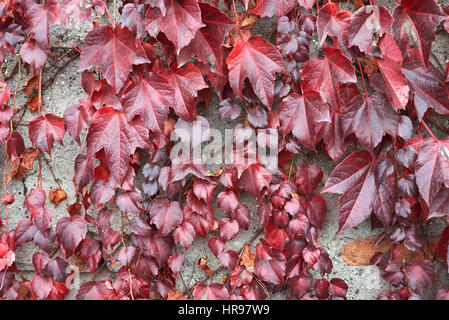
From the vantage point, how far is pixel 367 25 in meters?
1.05

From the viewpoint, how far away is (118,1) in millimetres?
1353

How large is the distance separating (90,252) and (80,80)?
0.67 m

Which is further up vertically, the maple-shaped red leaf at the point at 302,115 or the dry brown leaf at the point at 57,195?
the maple-shaped red leaf at the point at 302,115

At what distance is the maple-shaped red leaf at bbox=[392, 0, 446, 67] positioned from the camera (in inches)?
39.5

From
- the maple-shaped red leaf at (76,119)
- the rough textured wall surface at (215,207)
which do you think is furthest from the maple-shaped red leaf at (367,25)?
the maple-shaped red leaf at (76,119)

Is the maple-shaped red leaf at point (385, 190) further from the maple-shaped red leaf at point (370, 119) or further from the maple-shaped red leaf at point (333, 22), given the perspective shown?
the maple-shaped red leaf at point (333, 22)

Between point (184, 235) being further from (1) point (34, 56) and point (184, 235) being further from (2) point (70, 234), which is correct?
(1) point (34, 56)

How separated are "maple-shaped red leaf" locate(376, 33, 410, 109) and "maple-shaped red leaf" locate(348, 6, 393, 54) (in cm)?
4

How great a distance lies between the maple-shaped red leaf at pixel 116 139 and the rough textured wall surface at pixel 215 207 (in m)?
0.29

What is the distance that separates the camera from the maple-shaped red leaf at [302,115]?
1.13 meters

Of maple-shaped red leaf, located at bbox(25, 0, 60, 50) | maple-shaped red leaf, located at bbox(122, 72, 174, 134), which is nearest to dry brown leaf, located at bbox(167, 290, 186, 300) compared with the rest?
maple-shaped red leaf, located at bbox(122, 72, 174, 134)


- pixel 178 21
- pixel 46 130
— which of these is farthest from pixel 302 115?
pixel 46 130

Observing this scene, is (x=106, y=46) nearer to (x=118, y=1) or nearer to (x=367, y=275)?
(x=118, y=1)

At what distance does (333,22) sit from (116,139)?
0.77 m
